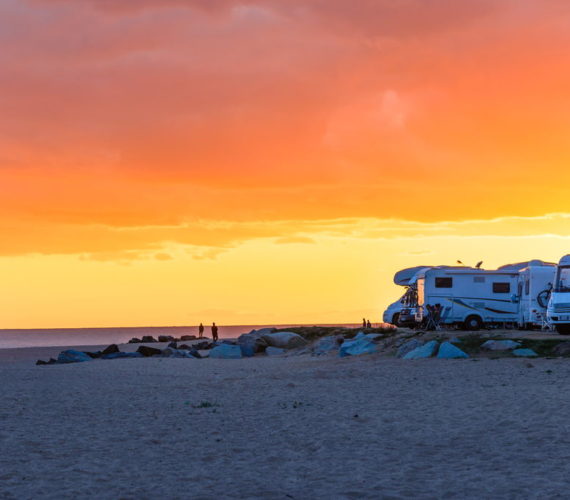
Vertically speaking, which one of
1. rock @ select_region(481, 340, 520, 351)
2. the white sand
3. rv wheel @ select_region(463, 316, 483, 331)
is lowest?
the white sand

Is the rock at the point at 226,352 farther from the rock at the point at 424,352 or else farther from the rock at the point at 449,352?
the rock at the point at 449,352

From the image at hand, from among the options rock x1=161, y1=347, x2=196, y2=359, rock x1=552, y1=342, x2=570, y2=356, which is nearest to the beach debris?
→ rock x1=552, y1=342, x2=570, y2=356

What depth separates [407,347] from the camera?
119 ft

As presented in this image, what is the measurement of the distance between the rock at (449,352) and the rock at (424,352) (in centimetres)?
54

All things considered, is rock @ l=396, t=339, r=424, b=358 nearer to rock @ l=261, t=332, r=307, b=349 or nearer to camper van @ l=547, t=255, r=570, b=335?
camper van @ l=547, t=255, r=570, b=335

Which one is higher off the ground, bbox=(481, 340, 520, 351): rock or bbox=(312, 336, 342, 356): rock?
bbox=(481, 340, 520, 351): rock

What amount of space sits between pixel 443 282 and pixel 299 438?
108ft

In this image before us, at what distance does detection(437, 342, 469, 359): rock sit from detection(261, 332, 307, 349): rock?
22432mm

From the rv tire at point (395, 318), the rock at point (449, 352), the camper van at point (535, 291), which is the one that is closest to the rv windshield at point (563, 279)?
the rock at point (449, 352)

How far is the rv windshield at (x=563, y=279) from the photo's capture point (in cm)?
3606

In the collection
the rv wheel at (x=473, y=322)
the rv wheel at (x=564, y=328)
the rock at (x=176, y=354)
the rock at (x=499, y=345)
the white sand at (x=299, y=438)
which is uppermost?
the rv wheel at (x=473, y=322)

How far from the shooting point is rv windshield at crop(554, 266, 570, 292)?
36.1 metres

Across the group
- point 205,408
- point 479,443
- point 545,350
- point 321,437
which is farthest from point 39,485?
point 545,350

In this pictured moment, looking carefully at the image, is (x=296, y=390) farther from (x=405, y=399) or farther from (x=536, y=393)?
(x=536, y=393)
